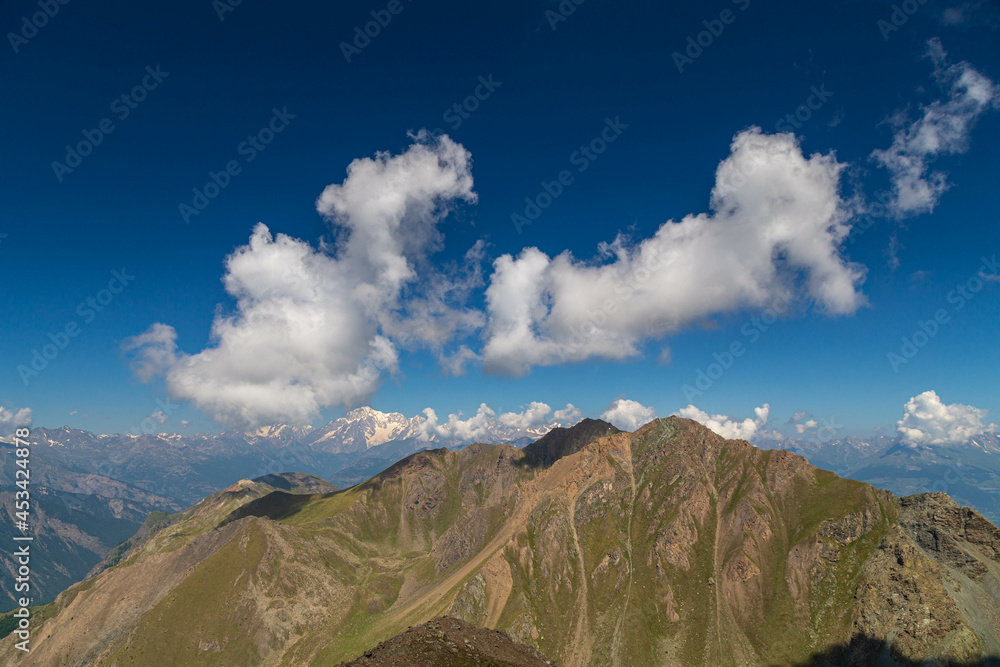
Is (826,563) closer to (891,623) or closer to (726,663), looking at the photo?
(891,623)

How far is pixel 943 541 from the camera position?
527 ft

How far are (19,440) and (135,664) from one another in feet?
590

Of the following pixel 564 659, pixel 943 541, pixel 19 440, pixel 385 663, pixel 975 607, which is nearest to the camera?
pixel 385 663

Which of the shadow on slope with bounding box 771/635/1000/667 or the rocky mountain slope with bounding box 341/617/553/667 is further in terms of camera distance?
the shadow on slope with bounding box 771/635/1000/667

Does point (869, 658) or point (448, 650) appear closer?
point (448, 650)

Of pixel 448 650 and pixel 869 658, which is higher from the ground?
pixel 448 650

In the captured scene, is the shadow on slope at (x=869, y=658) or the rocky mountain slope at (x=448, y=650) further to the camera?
the shadow on slope at (x=869, y=658)

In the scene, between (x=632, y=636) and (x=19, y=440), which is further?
(x=632, y=636)

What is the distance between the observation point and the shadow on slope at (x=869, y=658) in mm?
126562

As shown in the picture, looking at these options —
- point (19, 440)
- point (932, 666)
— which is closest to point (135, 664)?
point (19, 440)

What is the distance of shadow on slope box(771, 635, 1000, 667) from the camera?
415 ft

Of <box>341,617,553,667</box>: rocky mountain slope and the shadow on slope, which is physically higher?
<box>341,617,553,667</box>: rocky mountain slope

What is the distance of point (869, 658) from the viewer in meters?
147

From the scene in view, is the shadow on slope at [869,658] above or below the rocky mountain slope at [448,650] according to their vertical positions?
below
